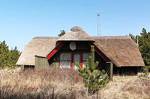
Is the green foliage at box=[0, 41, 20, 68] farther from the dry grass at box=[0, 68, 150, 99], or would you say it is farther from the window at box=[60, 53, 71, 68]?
the dry grass at box=[0, 68, 150, 99]

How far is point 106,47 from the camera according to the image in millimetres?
33781

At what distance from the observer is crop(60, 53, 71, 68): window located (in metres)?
31.2

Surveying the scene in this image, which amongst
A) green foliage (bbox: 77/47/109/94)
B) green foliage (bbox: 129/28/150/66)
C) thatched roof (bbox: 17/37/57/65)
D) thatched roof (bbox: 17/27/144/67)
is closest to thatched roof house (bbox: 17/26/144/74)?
thatched roof (bbox: 17/27/144/67)

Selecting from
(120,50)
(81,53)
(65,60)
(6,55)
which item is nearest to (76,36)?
(81,53)

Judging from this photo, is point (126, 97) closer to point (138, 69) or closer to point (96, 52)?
point (96, 52)

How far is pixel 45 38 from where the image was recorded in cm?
3931

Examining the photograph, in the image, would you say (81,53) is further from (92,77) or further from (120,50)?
(92,77)

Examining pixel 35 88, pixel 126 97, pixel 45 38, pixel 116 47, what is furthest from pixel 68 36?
pixel 35 88

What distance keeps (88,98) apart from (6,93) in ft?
7.18

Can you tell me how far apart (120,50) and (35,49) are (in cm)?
965

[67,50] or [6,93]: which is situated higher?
[67,50]

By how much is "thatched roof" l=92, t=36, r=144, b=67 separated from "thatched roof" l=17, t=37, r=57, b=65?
5471mm

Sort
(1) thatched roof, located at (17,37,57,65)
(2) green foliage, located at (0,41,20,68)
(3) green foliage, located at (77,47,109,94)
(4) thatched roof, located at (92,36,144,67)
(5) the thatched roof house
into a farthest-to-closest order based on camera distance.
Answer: (2) green foliage, located at (0,41,20,68) < (1) thatched roof, located at (17,37,57,65) < (4) thatched roof, located at (92,36,144,67) < (5) the thatched roof house < (3) green foliage, located at (77,47,109,94)

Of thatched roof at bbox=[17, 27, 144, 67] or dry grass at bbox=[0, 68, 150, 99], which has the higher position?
thatched roof at bbox=[17, 27, 144, 67]
